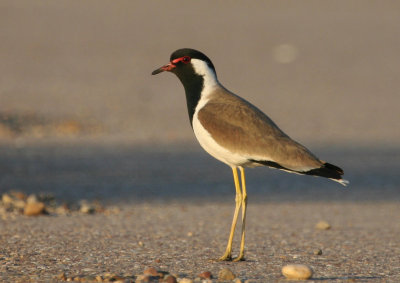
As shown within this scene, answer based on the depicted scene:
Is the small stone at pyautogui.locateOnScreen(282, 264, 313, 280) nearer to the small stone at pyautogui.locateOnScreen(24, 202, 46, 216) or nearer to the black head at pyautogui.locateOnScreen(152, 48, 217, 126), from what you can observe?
the black head at pyautogui.locateOnScreen(152, 48, 217, 126)

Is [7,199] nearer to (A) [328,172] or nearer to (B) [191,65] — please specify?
(B) [191,65]

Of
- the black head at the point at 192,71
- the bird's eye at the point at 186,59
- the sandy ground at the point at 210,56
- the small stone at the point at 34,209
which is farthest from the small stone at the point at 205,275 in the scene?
the sandy ground at the point at 210,56

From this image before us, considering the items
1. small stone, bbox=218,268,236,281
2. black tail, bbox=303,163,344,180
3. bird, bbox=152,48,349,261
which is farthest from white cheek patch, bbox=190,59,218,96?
small stone, bbox=218,268,236,281

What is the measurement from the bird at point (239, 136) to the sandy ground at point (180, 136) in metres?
0.77

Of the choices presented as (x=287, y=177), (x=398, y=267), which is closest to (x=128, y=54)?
(x=287, y=177)

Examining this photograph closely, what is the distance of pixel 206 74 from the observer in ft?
21.5

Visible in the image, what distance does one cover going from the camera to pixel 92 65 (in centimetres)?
2355

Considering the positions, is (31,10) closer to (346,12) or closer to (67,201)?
(346,12)

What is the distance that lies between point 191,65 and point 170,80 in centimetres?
1490

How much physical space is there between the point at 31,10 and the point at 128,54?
318 inches

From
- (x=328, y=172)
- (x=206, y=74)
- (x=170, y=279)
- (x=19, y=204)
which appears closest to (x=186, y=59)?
(x=206, y=74)

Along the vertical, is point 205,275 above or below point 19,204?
below

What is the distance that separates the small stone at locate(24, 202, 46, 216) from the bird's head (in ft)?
9.25

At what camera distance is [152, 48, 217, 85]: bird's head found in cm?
656
